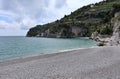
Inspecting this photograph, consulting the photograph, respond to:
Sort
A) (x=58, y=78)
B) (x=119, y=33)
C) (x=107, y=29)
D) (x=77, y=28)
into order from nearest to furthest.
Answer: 1. (x=58, y=78)
2. (x=119, y=33)
3. (x=107, y=29)
4. (x=77, y=28)

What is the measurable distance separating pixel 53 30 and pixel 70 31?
17.6 metres

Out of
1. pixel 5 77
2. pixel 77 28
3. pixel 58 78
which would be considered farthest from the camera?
pixel 77 28

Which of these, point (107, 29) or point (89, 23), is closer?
point (107, 29)

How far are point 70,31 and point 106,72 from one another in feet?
555

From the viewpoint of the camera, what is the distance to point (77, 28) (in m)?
183

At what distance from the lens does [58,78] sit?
14141mm

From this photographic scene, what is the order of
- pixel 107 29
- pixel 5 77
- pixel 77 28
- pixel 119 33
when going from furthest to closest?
pixel 77 28
pixel 107 29
pixel 119 33
pixel 5 77

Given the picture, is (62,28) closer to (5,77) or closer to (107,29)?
(107,29)

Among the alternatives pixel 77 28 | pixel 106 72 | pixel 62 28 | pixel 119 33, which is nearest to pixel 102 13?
pixel 77 28

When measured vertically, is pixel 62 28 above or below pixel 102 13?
below

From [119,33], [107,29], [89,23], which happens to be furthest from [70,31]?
[119,33]

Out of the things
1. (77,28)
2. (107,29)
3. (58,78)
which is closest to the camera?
(58,78)

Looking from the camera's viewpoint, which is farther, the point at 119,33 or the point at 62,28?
the point at 62,28

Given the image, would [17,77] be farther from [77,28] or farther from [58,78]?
[77,28]
